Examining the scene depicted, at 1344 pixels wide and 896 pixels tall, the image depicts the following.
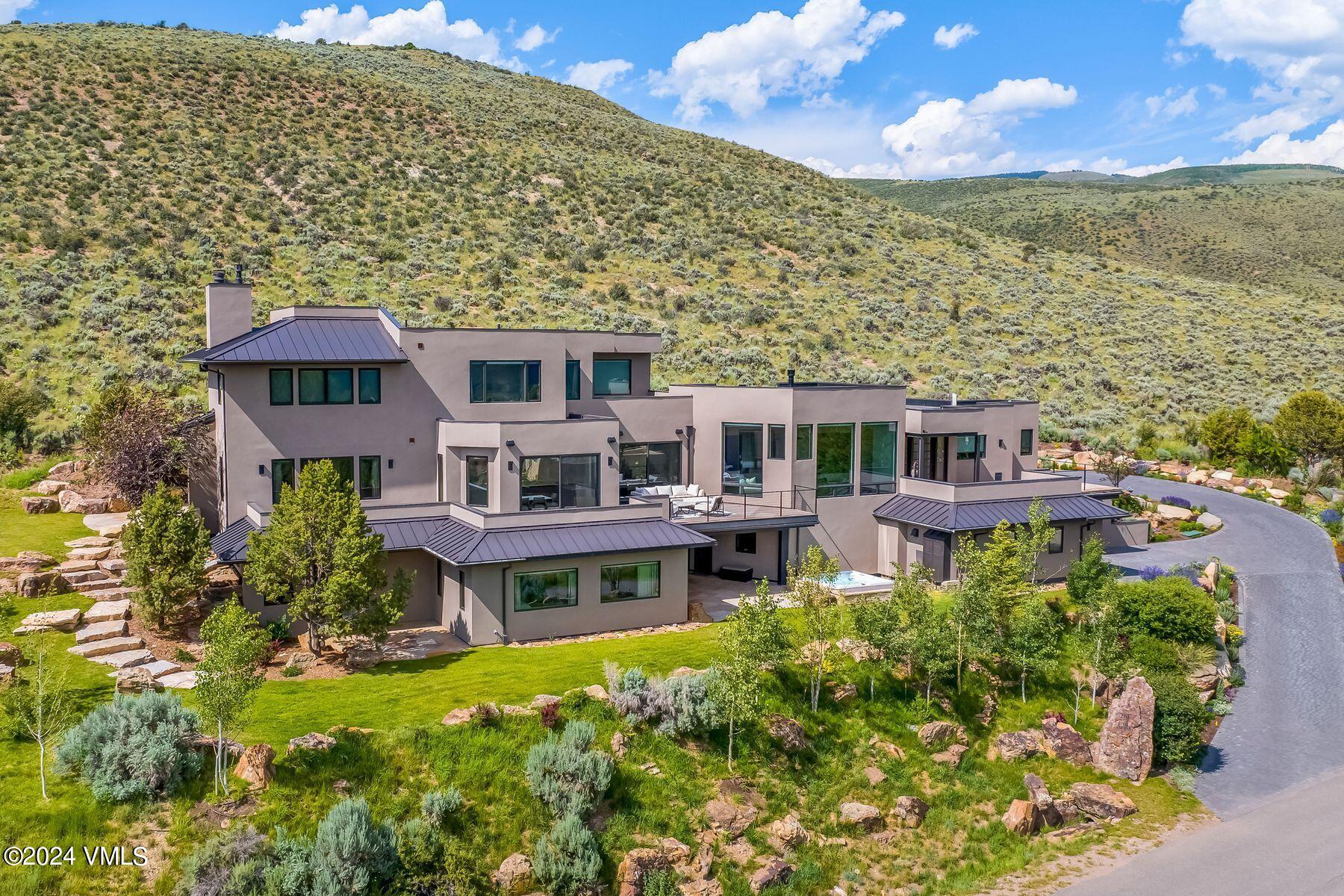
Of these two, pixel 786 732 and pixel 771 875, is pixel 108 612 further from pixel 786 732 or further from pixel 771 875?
pixel 771 875

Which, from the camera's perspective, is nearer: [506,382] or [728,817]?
[728,817]

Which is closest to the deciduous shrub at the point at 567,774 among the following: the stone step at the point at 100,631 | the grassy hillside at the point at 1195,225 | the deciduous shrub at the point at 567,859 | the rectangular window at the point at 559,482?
the deciduous shrub at the point at 567,859

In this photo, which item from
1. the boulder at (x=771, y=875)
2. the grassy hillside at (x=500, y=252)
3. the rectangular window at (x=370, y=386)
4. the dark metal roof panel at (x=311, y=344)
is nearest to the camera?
the boulder at (x=771, y=875)

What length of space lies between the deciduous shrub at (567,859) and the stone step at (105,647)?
36.0 feet

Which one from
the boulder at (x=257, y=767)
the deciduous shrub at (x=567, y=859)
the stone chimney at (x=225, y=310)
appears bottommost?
the deciduous shrub at (x=567, y=859)

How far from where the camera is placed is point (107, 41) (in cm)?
7856

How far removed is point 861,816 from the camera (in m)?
19.7

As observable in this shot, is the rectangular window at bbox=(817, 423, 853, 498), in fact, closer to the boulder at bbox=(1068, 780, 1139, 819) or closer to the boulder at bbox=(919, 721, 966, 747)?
the boulder at bbox=(919, 721, 966, 747)

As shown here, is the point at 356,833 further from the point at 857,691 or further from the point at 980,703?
the point at 980,703

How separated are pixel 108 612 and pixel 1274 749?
2860cm

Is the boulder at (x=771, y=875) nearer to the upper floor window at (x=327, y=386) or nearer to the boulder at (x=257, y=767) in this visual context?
the boulder at (x=257, y=767)

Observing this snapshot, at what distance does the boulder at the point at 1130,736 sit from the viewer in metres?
22.3

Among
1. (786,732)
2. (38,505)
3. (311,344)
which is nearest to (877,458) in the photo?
(786,732)

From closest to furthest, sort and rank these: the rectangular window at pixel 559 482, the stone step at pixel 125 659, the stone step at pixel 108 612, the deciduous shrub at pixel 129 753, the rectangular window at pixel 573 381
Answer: the deciduous shrub at pixel 129 753
the stone step at pixel 125 659
the stone step at pixel 108 612
the rectangular window at pixel 559 482
the rectangular window at pixel 573 381
